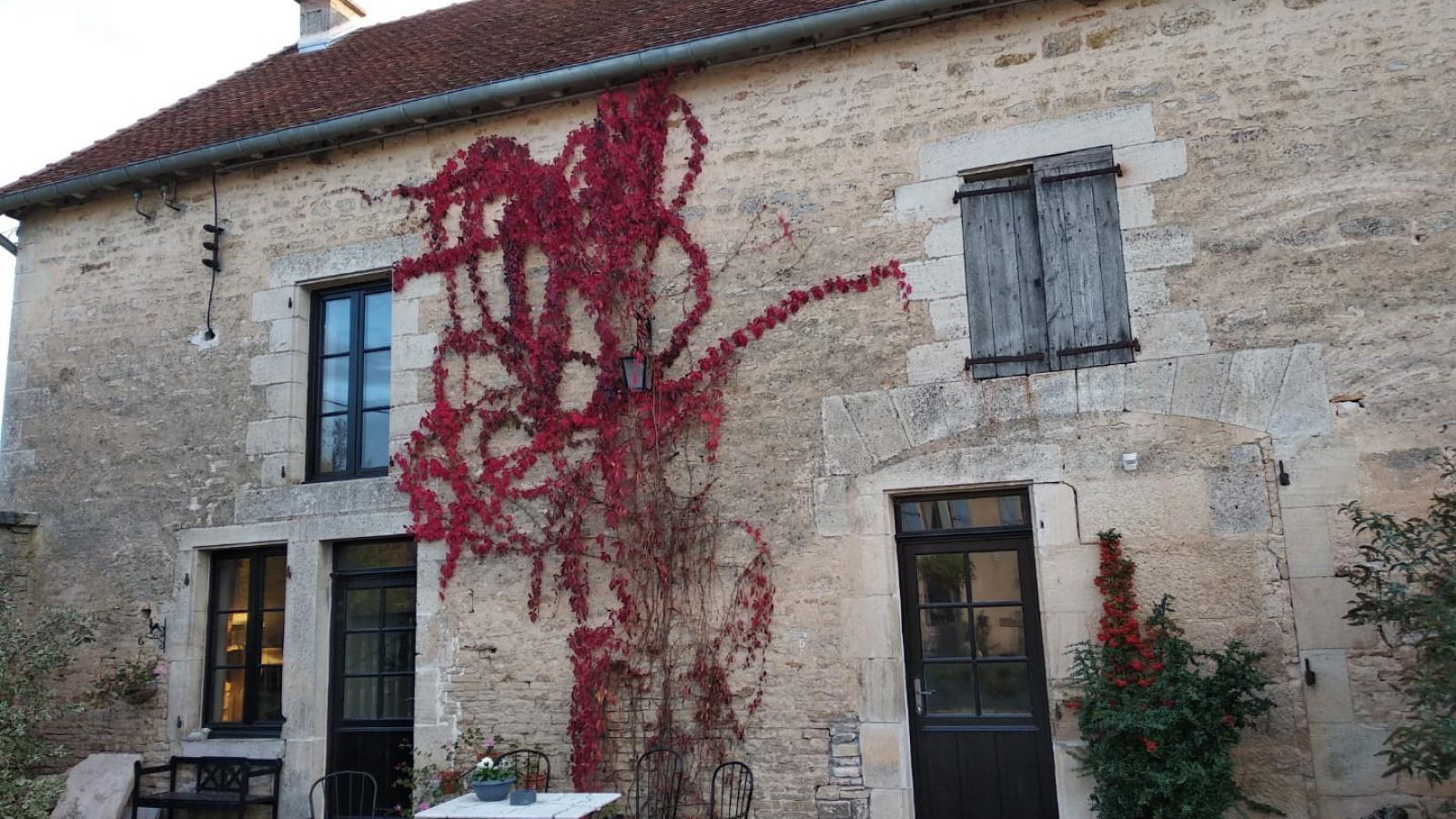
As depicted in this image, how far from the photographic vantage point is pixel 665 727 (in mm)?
5848

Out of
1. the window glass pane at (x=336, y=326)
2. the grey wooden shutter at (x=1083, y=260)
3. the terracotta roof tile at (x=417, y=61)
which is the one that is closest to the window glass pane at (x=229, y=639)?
the window glass pane at (x=336, y=326)

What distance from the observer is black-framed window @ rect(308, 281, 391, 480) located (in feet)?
23.0

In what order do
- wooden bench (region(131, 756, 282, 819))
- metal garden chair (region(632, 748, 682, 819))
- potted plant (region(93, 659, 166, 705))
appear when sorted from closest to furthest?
metal garden chair (region(632, 748, 682, 819)) < wooden bench (region(131, 756, 282, 819)) < potted plant (region(93, 659, 166, 705))

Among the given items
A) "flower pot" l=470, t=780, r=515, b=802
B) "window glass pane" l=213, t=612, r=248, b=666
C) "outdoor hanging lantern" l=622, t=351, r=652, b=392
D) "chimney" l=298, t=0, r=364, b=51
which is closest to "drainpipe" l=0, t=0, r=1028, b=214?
"outdoor hanging lantern" l=622, t=351, r=652, b=392

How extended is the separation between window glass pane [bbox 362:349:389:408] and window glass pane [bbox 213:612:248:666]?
5.18ft

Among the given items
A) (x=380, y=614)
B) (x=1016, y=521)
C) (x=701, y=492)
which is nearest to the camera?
(x=1016, y=521)

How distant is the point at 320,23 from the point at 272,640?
552cm

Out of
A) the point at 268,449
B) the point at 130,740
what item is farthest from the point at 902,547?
the point at 130,740

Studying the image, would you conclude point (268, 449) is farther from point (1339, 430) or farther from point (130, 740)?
point (1339, 430)

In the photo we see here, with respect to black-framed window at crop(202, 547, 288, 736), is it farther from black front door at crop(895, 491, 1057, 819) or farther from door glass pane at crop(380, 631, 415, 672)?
→ black front door at crop(895, 491, 1057, 819)

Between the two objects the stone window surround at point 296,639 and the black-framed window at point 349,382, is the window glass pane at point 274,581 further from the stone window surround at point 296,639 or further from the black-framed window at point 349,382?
the black-framed window at point 349,382

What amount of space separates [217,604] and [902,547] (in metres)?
4.42

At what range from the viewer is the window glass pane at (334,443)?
7039 millimetres

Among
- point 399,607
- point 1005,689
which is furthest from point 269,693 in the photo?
point 1005,689
